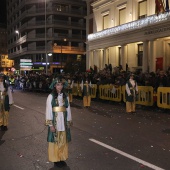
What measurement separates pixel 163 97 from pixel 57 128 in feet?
31.3

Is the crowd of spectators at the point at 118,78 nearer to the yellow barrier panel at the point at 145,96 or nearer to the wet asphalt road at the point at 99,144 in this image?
the yellow barrier panel at the point at 145,96

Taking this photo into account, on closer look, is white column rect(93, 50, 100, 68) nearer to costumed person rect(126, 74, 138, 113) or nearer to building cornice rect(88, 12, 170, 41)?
building cornice rect(88, 12, 170, 41)

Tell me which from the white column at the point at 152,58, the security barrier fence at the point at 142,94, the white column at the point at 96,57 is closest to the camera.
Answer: the security barrier fence at the point at 142,94

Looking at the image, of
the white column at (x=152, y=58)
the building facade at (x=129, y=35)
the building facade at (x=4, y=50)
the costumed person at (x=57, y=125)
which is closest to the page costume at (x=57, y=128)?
the costumed person at (x=57, y=125)

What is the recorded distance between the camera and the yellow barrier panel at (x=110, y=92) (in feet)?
59.5

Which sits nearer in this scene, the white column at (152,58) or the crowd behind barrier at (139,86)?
the crowd behind barrier at (139,86)

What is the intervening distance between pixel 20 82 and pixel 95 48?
422 inches

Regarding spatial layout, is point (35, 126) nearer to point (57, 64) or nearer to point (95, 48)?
point (95, 48)

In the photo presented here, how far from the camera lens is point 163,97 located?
14500 mm

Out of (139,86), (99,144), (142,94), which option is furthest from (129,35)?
(99,144)

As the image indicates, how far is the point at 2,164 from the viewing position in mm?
6297

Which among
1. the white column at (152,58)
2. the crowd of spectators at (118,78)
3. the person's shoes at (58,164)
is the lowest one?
the person's shoes at (58,164)

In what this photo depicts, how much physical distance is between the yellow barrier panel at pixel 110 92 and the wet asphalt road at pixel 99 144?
5500 mm

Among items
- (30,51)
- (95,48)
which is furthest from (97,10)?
(30,51)
